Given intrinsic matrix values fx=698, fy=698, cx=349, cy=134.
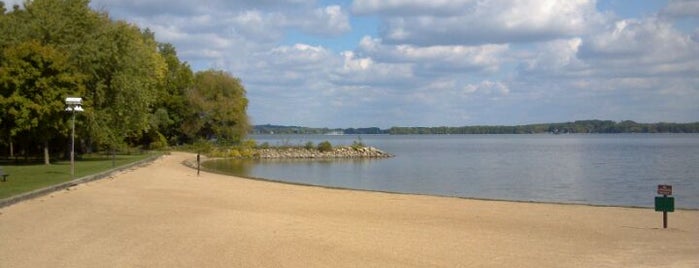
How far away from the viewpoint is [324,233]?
45.5 ft

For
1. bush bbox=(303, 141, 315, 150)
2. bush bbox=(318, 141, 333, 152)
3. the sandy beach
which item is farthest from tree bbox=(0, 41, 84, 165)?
bush bbox=(318, 141, 333, 152)

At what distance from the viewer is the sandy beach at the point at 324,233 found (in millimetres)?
10875

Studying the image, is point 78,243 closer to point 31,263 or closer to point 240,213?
point 31,263

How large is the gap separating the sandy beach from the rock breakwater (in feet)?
175

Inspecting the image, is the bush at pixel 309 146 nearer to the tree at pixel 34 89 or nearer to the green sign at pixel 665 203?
the tree at pixel 34 89

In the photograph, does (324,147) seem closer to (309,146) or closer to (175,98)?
(309,146)

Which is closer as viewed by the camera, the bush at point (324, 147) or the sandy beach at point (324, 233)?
the sandy beach at point (324, 233)

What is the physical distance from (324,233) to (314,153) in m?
65.7

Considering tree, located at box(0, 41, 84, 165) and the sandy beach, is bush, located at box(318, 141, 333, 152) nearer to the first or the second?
tree, located at box(0, 41, 84, 165)

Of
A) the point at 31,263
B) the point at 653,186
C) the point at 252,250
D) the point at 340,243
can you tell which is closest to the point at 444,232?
the point at 340,243

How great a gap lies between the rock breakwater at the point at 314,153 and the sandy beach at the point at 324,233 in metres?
53.3

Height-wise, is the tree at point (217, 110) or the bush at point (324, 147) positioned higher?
the tree at point (217, 110)

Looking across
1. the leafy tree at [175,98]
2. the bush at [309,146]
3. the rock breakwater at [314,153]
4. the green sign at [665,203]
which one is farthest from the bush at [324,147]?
the green sign at [665,203]

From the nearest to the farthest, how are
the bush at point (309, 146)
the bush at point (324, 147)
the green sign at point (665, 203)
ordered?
the green sign at point (665, 203) < the bush at point (324, 147) < the bush at point (309, 146)
